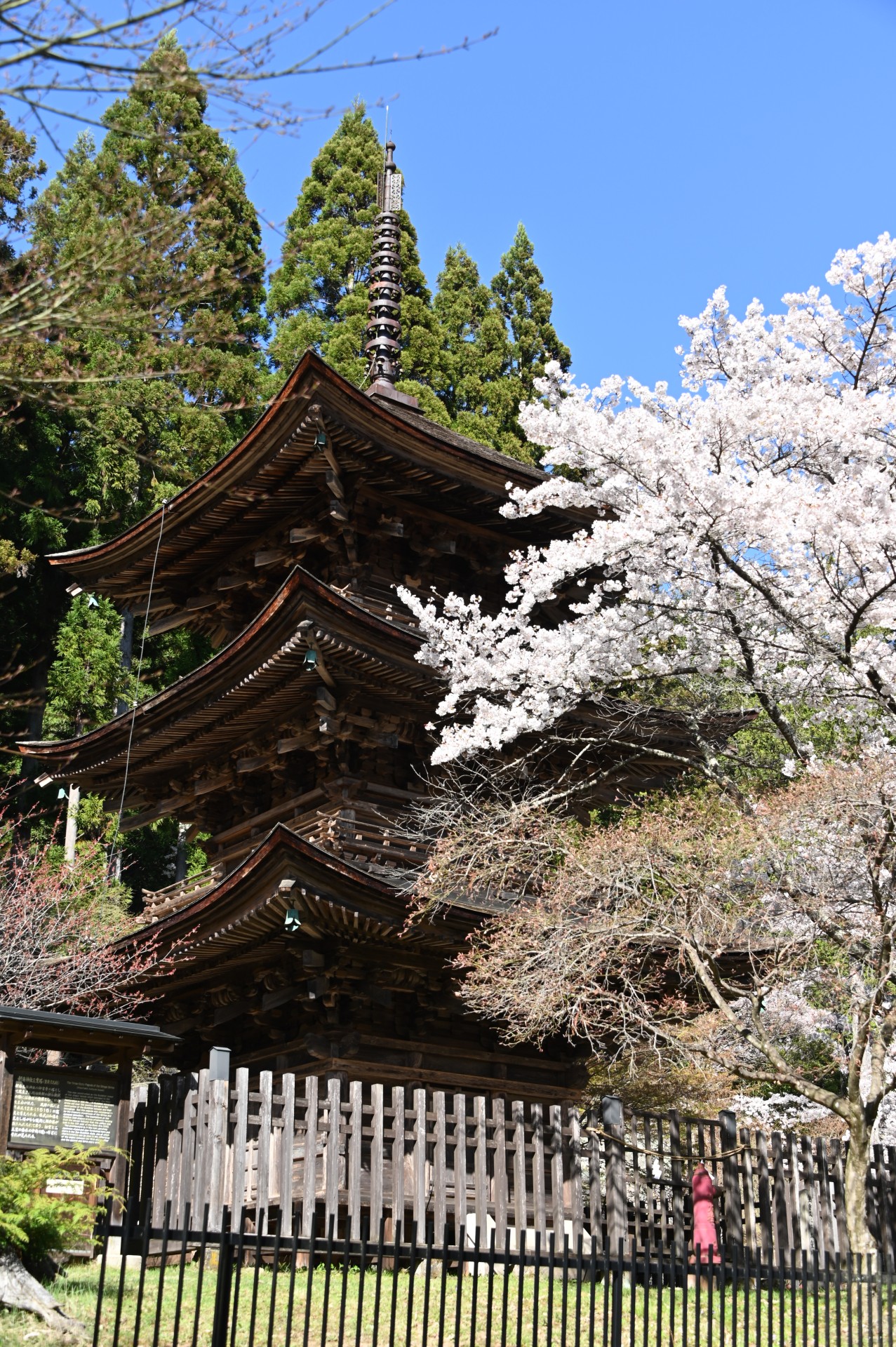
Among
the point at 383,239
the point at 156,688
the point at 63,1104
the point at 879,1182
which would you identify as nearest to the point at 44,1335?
the point at 63,1104

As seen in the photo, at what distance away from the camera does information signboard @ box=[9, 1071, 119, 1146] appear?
9.55 meters

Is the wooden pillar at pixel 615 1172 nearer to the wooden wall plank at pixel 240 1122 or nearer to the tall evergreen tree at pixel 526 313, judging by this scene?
the wooden wall plank at pixel 240 1122

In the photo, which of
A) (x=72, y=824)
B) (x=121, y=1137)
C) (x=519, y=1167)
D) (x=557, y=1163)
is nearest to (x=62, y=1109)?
(x=121, y=1137)

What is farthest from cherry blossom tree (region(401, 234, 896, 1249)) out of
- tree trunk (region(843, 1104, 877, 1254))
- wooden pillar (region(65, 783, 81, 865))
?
wooden pillar (region(65, 783, 81, 865))

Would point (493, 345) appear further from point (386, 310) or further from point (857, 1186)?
point (857, 1186)

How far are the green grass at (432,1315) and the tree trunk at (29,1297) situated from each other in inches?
2.5

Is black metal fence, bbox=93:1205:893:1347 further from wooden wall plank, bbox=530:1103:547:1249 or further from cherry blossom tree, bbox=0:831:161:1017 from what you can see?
cherry blossom tree, bbox=0:831:161:1017

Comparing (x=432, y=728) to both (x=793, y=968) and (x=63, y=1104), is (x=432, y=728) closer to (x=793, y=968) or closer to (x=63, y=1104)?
(x=793, y=968)

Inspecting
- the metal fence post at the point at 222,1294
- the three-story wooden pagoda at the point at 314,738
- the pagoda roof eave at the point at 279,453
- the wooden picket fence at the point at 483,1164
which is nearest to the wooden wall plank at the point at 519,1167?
the wooden picket fence at the point at 483,1164

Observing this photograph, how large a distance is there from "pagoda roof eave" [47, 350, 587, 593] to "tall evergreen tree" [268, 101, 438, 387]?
1424cm

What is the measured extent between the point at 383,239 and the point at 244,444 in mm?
6891

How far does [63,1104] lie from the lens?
977 centimetres

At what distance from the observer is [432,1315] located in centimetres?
914

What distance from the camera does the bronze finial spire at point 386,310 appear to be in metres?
19.1
